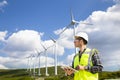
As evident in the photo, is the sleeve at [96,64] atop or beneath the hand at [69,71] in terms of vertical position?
atop

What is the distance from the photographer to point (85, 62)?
26.3ft

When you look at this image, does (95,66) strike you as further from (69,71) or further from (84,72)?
(69,71)

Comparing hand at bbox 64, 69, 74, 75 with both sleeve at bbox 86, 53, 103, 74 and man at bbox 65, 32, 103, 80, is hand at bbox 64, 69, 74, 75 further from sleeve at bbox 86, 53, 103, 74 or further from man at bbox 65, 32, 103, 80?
sleeve at bbox 86, 53, 103, 74

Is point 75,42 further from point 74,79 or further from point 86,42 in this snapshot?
point 74,79

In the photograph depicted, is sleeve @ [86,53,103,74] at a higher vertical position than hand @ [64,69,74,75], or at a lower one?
higher

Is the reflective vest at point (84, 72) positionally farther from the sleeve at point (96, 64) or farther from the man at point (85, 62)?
the sleeve at point (96, 64)

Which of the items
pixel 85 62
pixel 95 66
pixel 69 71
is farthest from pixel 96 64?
pixel 69 71

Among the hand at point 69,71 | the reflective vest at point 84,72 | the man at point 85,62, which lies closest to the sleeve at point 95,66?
the man at point 85,62

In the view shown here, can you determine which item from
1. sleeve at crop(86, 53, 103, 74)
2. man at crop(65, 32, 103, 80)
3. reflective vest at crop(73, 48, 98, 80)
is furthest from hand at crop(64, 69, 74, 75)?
sleeve at crop(86, 53, 103, 74)

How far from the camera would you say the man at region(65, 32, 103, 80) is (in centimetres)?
786

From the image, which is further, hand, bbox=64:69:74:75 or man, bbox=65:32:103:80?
hand, bbox=64:69:74:75

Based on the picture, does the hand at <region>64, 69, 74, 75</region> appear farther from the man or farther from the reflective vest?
the reflective vest

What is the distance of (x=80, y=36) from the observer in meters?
8.33

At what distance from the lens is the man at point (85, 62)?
7.86m
